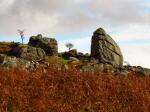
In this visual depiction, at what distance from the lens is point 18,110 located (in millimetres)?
12258

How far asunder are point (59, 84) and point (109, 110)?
356 centimetres

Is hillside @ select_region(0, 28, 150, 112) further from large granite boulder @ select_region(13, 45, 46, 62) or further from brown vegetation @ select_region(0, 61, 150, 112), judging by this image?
large granite boulder @ select_region(13, 45, 46, 62)

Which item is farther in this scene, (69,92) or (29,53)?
(29,53)

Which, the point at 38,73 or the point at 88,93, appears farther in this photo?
the point at 38,73

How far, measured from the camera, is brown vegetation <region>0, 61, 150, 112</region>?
12195 millimetres

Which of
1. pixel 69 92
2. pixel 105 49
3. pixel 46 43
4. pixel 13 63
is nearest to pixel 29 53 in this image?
pixel 105 49

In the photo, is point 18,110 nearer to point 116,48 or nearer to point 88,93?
point 88,93

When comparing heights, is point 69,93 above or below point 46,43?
below

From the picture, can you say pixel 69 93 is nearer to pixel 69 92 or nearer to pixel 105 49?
pixel 69 92

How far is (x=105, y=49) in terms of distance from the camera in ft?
228

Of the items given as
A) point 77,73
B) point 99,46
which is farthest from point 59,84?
point 99,46

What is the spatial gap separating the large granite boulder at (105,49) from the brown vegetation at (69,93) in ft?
165

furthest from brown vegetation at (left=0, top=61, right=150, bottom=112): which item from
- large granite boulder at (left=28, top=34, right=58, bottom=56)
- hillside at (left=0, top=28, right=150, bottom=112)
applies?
large granite boulder at (left=28, top=34, right=58, bottom=56)

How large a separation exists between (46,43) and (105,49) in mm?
13358
